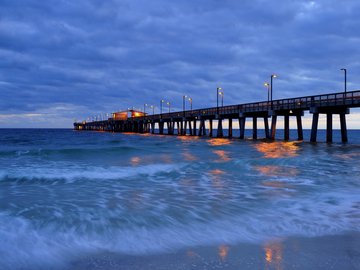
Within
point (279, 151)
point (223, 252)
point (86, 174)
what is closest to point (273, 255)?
point (223, 252)

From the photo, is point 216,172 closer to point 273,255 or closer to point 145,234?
point 145,234

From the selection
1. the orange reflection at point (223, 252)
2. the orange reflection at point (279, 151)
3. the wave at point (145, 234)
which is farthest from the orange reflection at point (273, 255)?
the orange reflection at point (279, 151)

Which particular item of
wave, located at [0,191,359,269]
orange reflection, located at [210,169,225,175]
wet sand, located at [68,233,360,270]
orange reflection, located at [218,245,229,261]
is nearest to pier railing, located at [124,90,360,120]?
orange reflection, located at [210,169,225,175]

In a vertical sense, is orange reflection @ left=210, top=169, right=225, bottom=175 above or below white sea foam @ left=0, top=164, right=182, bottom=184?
below

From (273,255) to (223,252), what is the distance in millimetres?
710

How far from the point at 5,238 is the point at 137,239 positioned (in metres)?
2.26

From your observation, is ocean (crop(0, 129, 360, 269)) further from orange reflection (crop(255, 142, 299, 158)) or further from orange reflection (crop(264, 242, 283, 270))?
orange reflection (crop(255, 142, 299, 158))

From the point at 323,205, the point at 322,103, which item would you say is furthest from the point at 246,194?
the point at 322,103

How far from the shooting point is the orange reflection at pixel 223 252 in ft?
15.9

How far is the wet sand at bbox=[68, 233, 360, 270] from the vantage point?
14.7 feet

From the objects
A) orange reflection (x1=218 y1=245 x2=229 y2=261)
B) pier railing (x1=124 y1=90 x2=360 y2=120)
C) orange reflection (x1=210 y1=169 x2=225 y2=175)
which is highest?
pier railing (x1=124 y1=90 x2=360 y2=120)

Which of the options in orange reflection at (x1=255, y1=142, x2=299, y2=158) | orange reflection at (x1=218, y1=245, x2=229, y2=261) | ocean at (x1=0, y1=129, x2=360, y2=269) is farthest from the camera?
orange reflection at (x1=255, y1=142, x2=299, y2=158)

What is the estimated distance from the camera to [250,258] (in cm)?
478

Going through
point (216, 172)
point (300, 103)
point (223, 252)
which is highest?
point (300, 103)
